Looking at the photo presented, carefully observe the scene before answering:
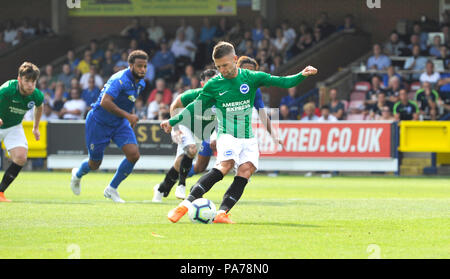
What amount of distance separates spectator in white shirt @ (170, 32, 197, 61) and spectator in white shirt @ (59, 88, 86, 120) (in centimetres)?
404

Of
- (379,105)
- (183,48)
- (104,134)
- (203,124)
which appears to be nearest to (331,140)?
(379,105)

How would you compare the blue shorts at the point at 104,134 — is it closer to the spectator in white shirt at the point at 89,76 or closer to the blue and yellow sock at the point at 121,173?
the blue and yellow sock at the point at 121,173

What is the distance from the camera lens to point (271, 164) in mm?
22812

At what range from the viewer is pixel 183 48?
1160 inches

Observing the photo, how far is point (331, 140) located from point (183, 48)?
8.53 m

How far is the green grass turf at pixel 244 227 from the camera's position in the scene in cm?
720

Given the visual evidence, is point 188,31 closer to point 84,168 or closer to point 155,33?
point 155,33

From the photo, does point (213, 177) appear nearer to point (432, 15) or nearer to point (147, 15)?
point (432, 15)

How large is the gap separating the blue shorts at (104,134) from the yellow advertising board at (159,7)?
19.0 metres

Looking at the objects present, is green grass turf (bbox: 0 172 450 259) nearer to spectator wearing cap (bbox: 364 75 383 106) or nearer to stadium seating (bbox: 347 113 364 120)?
stadium seating (bbox: 347 113 364 120)
